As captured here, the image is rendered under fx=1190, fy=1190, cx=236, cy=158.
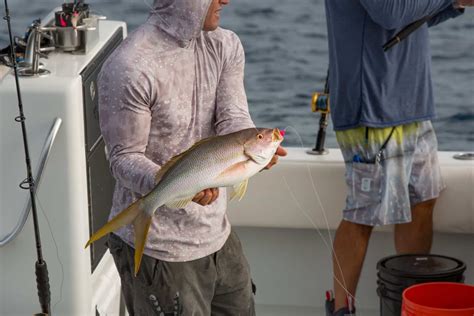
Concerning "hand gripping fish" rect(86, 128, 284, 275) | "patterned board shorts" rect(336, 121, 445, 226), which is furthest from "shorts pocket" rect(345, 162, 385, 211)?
"hand gripping fish" rect(86, 128, 284, 275)

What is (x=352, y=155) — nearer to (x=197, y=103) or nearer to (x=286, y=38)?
(x=197, y=103)

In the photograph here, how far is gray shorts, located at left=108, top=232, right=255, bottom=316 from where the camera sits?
3.10 m

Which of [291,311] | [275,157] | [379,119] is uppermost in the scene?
[275,157]

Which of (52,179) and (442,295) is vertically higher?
(52,179)

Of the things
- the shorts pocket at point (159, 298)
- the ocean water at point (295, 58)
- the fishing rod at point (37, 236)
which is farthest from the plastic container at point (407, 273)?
the ocean water at point (295, 58)

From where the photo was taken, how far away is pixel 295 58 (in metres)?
11.1

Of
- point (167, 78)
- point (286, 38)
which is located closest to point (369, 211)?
point (167, 78)

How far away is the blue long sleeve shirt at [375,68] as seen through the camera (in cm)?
389

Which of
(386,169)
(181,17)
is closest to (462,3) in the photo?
(386,169)

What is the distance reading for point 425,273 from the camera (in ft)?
12.9

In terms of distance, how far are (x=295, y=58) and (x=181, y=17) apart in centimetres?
816

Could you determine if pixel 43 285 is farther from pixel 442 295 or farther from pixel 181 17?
pixel 442 295

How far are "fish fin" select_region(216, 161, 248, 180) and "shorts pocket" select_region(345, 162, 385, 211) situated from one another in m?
1.25

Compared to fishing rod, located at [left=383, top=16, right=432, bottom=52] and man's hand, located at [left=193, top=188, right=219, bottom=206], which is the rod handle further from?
fishing rod, located at [left=383, top=16, right=432, bottom=52]
